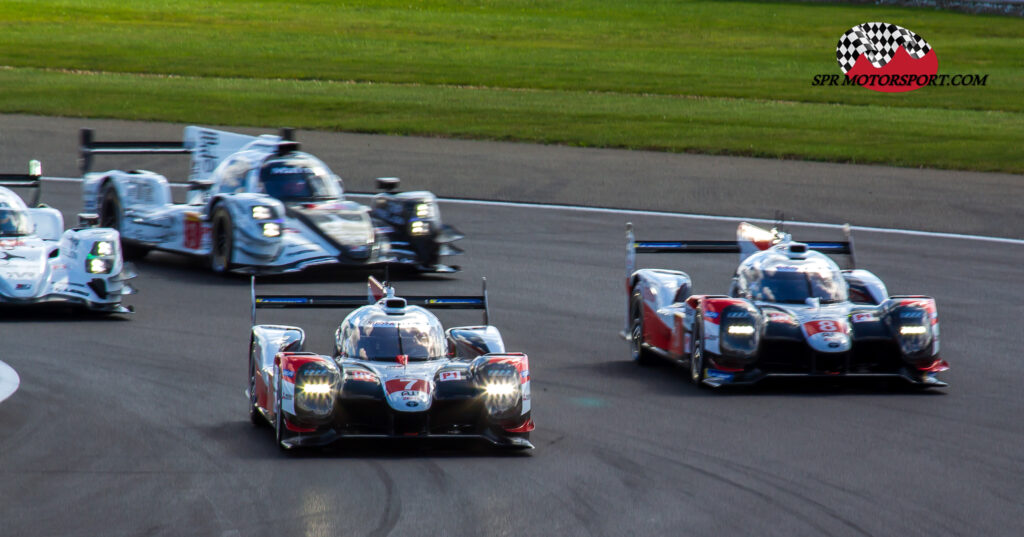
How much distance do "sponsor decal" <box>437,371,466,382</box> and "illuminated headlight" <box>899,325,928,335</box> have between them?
4485mm

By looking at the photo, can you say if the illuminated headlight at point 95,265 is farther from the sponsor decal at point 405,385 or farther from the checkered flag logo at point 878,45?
the checkered flag logo at point 878,45

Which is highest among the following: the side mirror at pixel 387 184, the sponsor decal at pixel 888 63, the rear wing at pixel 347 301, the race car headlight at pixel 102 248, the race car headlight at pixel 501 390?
the sponsor decal at pixel 888 63

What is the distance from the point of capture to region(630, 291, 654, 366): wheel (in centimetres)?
1529

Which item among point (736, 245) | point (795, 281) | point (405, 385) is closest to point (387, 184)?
point (736, 245)

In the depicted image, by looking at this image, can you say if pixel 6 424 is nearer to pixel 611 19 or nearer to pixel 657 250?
pixel 657 250

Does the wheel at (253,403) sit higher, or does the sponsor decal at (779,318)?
the sponsor decal at (779,318)

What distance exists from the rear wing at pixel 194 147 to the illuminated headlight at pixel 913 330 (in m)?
11.2

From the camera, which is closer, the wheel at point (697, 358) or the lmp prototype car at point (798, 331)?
the lmp prototype car at point (798, 331)

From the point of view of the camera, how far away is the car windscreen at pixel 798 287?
47.5 feet

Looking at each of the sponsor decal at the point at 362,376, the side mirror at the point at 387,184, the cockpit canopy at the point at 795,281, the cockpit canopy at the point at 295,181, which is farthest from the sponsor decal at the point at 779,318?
the cockpit canopy at the point at 295,181

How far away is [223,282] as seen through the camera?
19.8 m

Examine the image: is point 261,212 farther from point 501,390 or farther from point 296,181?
point 501,390

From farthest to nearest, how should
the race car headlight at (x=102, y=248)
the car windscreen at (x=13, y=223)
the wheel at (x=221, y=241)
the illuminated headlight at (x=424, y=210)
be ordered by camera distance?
the illuminated headlight at (x=424, y=210), the wheel at (x=221, y=241), the car windscreen at (x=13, y=223), the race car headlight at (x=102, y=248)

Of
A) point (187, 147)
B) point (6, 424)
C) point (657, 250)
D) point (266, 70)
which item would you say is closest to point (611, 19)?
point (266, 70)
